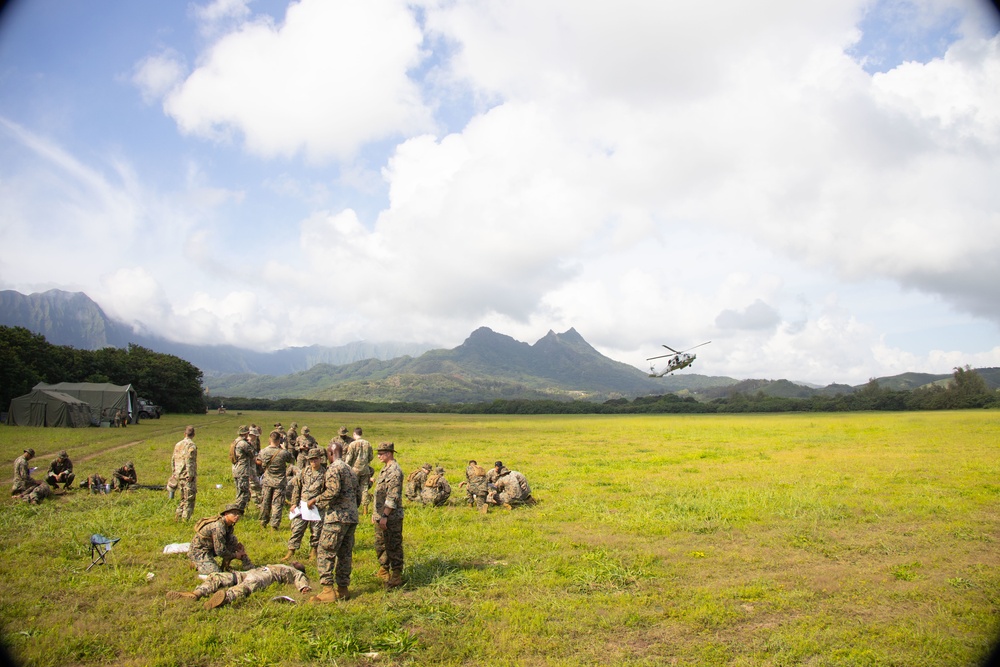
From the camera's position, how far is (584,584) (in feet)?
33.2

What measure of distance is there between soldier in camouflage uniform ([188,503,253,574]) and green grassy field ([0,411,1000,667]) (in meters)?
0.46

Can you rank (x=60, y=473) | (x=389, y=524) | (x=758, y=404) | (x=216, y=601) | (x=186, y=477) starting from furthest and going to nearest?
(x=758, y=404) < (x=60, y=473) < (x=186, y=477) < (x=389, y=524) < (x=216, y=601)

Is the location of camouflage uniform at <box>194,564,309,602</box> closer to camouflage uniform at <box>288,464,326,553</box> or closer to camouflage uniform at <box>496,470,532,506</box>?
camouflage uniform at <box>288,464,326,553</box>

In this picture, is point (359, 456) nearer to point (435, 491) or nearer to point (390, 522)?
point (390, 522)

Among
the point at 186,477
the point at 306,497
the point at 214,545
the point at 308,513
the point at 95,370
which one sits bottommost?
the point at 214,545

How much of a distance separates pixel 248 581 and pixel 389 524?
102 inches

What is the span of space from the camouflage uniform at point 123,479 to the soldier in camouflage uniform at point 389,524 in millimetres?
14752

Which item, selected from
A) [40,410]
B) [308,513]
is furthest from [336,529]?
[40,410]

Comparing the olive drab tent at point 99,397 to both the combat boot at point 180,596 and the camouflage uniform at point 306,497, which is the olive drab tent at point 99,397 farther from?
the combat boot at point 180,596

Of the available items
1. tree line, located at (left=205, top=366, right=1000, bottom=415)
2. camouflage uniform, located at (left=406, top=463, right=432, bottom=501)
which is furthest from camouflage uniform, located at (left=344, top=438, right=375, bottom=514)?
tree line, located at (left=205, top=366, right=1000, bottom=415)

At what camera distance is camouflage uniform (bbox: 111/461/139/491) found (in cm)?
1942

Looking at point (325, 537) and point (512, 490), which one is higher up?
point (325, 537)

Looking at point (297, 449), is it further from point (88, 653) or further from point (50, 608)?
point (88, 653)

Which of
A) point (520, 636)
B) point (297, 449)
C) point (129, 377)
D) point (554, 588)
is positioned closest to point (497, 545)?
point (554, 588)
